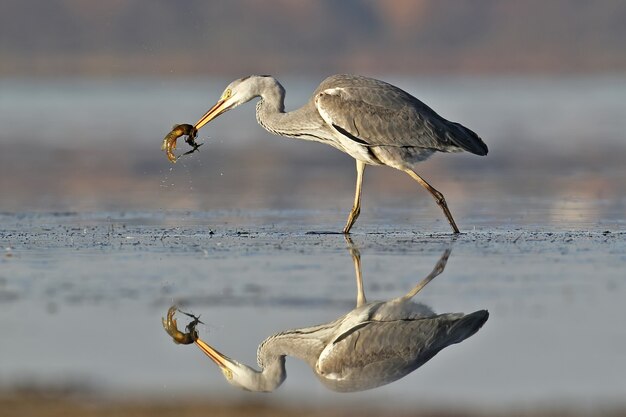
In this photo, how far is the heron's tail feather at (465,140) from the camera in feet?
46.0

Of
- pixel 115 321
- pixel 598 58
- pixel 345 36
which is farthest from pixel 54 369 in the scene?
pixel 345 36

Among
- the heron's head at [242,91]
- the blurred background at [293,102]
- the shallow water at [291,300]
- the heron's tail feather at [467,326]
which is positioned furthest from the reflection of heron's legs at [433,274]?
the heron's head at [242,91]

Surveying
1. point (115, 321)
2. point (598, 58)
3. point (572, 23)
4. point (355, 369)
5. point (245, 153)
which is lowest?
point (355, 369)

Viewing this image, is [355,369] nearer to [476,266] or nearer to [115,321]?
[115,321]

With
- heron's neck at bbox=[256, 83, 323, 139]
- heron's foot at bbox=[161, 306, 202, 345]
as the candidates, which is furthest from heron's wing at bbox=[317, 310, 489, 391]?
heron's neck at bbox=[256, 83, 323, 139]

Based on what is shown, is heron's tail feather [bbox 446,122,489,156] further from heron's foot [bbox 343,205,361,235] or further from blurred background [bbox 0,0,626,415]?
blurred background [bbox 0,0,626,415]

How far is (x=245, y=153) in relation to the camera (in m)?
27.9

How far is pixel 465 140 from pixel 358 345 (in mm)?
5603

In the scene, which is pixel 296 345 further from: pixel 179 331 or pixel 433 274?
pixel 433 274

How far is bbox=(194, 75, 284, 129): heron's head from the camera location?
46.6 ft

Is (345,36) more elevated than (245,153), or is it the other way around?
(345,36)

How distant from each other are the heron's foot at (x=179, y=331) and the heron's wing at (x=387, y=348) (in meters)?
1.01

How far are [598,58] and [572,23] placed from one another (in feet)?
53.4

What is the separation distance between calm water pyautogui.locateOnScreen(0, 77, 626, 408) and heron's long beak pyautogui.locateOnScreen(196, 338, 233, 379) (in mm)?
70
